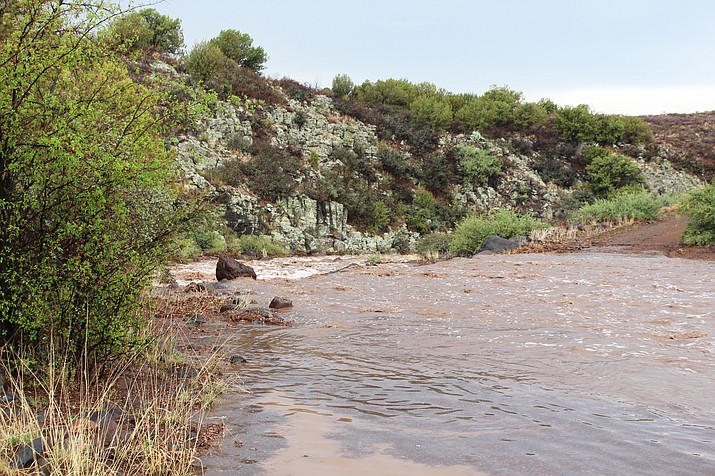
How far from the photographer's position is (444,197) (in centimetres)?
3775

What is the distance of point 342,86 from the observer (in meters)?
47.8

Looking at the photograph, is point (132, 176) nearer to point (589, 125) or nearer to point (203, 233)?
point (203, 233)

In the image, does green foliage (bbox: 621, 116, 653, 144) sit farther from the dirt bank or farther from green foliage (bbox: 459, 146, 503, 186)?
the dirt bank

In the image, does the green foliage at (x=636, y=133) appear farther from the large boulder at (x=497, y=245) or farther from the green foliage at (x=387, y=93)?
the large boulder at (x=497, y=245)

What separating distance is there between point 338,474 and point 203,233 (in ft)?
73.0

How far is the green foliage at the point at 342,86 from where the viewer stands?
4766cm

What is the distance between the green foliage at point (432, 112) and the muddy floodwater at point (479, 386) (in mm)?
32211

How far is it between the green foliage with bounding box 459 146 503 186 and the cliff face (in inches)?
9.6

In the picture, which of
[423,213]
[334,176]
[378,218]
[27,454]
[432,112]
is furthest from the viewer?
[432,112]

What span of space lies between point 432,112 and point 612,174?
13.2m

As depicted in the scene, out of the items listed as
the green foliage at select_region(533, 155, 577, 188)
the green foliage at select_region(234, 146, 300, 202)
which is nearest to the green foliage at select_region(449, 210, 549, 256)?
the green foliage at select_region(234, 146, 300, 202)

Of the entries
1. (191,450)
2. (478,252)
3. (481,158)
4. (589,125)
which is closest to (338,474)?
(191,450)

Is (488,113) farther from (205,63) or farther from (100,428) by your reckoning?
(100,428)

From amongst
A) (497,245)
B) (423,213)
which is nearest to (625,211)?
(497,245)
